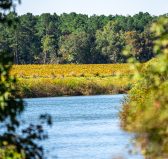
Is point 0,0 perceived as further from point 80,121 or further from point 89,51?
point 89,51

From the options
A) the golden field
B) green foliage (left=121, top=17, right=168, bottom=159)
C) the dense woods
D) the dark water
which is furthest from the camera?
the dense woods

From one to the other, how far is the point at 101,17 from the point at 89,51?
53562mm

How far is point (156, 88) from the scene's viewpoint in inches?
437

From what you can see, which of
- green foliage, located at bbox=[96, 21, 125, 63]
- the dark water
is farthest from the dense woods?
the dark water

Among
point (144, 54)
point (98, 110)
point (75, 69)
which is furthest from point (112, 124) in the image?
point (144, 54)

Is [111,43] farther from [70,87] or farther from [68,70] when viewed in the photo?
[70,87]

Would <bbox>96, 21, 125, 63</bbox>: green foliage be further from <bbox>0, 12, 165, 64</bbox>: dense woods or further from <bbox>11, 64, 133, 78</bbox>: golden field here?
<bbox>11, 64, 133, 78</bbox>: golden field

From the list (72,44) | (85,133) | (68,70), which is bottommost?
(85,133)

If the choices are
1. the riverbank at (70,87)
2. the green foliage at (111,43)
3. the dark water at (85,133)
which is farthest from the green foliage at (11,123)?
the green foliage at (111,43)

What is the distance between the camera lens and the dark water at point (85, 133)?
26836mm

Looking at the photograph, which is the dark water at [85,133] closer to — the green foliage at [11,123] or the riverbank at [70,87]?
the green foliage at [11,123]

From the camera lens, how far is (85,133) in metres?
34.2

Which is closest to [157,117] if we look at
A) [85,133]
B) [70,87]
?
[85,133]

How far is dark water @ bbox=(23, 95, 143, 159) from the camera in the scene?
2684 centimetres
